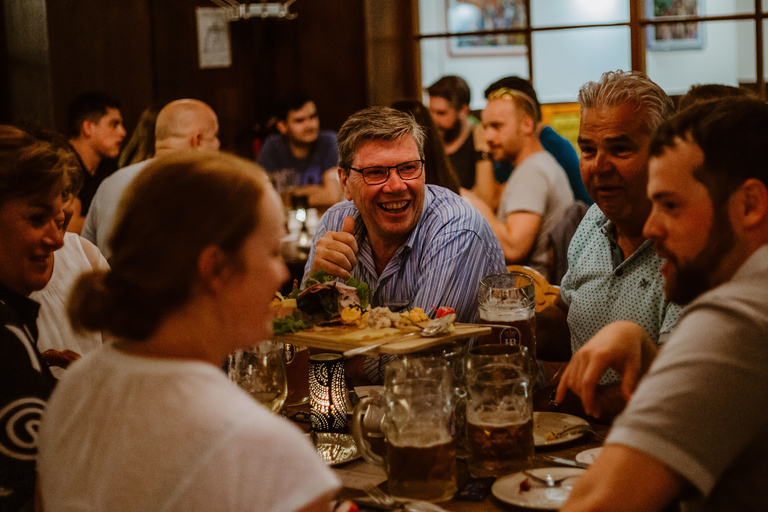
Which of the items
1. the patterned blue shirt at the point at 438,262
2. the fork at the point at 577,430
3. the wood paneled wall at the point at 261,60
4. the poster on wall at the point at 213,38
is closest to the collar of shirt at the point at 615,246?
the patterned blue shirt at the point at 438,262

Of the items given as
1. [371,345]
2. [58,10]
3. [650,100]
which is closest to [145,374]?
[371,345]

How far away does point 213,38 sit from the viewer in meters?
6.21

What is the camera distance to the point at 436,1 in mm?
6105

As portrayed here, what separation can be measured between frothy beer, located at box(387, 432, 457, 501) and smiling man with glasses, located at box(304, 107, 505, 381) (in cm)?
85

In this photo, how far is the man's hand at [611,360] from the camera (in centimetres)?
127

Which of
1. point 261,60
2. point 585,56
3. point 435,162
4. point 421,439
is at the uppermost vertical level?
point 261,60

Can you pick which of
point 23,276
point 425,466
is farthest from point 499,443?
point 23,276

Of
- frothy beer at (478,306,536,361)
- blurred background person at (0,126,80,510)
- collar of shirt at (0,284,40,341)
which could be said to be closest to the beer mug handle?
frothy beer at (478,306,536,361)

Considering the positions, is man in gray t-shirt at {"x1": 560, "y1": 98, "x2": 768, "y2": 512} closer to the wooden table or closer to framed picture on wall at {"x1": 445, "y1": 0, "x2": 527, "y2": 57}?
the wooden table

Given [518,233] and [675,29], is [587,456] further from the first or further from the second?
[675,29]

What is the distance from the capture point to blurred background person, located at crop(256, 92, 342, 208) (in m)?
5.73

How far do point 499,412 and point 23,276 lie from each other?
3.67 feet

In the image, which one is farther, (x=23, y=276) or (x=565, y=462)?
(x=23, y=276)

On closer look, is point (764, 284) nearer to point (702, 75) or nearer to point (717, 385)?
point (717, 385)
